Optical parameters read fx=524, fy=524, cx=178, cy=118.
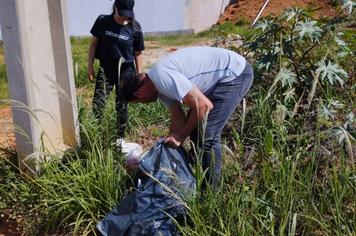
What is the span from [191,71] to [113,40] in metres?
1.70

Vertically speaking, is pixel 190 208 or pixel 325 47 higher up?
pixel 325 47

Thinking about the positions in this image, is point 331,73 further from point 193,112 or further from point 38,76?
point 38,76

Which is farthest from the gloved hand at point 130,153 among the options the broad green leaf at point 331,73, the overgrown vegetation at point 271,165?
the broad green leaf at point 331,73

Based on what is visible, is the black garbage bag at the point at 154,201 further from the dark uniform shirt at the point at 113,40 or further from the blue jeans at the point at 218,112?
the dark uniform shirt at the point at 113,40

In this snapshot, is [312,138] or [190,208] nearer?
[190,208]

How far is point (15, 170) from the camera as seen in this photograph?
13.1ft

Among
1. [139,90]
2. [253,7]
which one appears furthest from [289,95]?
[253,7]

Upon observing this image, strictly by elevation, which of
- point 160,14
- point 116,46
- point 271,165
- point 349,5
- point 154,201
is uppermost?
point 349,5

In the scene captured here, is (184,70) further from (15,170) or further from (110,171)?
(15,170)

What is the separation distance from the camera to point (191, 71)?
3.21 metres

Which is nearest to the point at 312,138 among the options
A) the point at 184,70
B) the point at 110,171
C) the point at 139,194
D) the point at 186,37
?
the point at 184,70

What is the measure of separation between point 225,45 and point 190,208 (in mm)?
2977

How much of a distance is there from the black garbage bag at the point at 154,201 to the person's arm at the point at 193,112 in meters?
0.07

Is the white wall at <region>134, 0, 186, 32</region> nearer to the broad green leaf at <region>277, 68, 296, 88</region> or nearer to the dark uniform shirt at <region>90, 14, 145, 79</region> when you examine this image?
the dark uniform shirt at <region>90, 14, 145, 79</region>
